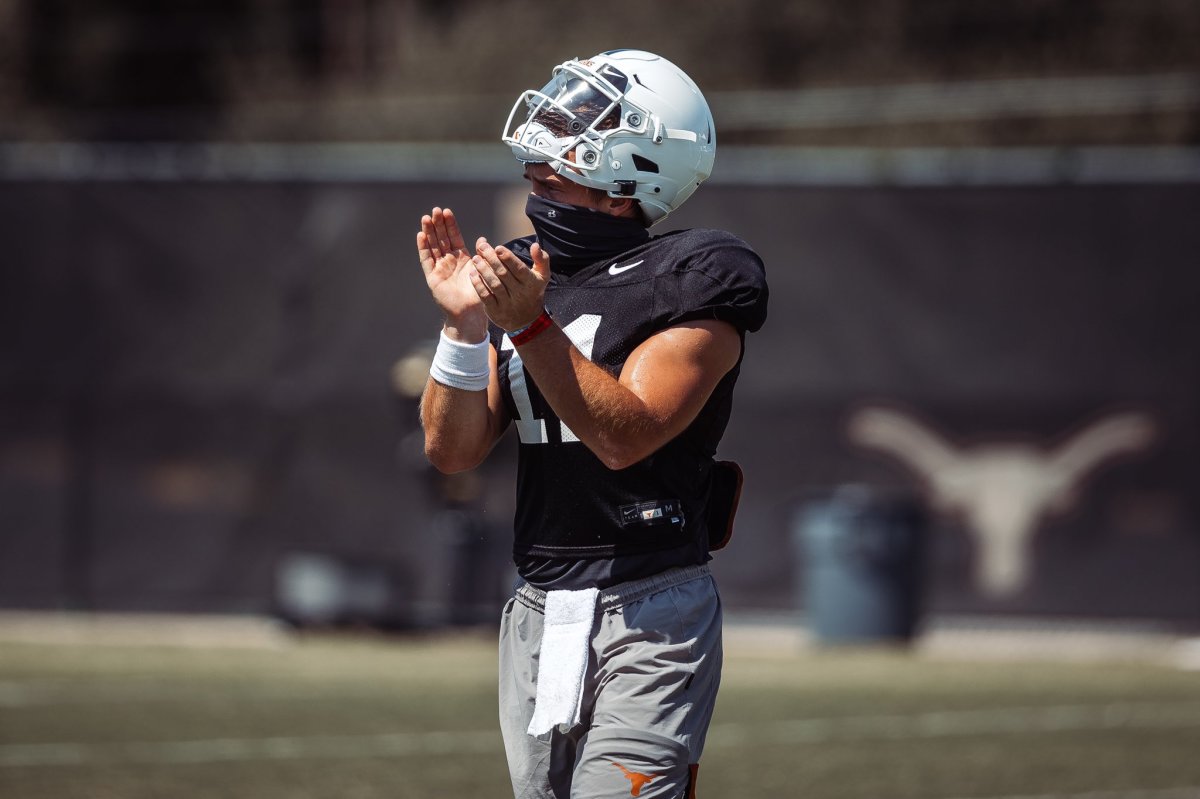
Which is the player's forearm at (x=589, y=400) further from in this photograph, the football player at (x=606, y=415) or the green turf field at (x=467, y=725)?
the green turf field at (x=467, y=725)

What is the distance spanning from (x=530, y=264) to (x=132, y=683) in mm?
7998

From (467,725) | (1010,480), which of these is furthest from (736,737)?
(1010,480)

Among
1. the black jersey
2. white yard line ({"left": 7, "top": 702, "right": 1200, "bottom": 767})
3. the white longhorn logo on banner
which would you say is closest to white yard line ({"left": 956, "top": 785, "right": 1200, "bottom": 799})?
white yard line ({"left": 7, "top": 702, "right": 1200, "bottom": 767})

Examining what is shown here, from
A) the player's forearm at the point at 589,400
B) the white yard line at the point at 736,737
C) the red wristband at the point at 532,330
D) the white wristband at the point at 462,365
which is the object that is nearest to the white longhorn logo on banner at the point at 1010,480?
the white yard line at the point at 736,737

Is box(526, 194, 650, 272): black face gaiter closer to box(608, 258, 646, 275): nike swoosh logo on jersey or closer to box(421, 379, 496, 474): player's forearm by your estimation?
box(608, 258, 646, 275): nike swoosh logo on jersey

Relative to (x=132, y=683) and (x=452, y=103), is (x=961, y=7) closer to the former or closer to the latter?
(x=452, y=103)

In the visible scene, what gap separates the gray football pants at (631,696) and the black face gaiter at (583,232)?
2.32 ft

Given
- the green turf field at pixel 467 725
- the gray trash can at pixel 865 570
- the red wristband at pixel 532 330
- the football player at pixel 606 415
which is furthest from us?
the gray trash can at pixel 865 570

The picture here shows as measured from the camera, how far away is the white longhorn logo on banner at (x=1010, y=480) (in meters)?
13.5

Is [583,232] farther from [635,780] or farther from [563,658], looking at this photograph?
[635,780]

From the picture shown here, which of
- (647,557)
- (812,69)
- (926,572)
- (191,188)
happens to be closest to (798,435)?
(926,572)

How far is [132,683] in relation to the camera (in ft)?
Result: 36.8

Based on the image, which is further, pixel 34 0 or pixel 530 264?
pixel 34 0

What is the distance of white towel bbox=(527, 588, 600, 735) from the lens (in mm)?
3816
